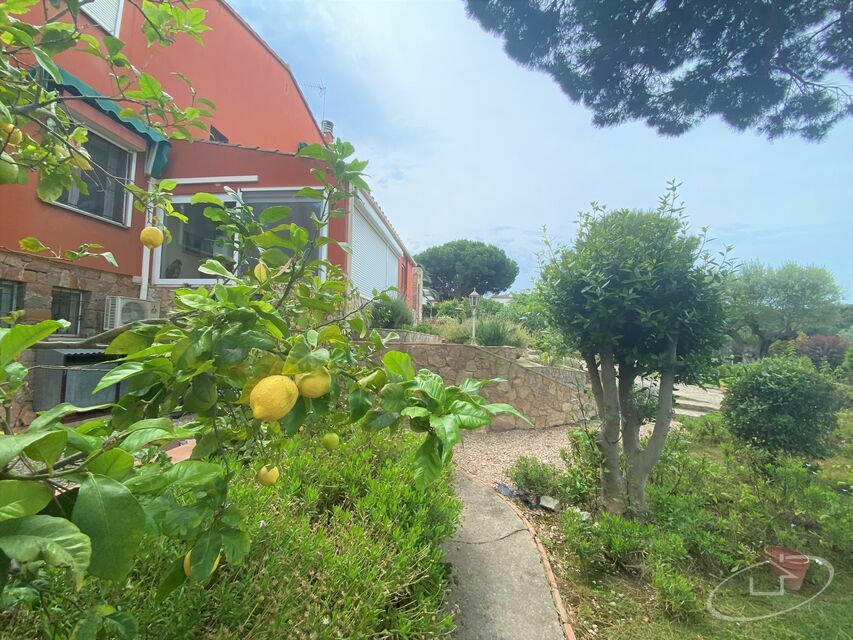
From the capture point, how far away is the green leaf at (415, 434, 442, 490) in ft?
1.91

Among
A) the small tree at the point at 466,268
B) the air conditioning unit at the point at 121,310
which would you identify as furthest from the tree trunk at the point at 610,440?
the small tree at the point at 466,268

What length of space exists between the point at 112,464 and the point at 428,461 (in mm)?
429

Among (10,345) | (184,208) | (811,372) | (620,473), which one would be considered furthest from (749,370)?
(184,208)

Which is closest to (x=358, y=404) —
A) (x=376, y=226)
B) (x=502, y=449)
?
(x=502, y=449)

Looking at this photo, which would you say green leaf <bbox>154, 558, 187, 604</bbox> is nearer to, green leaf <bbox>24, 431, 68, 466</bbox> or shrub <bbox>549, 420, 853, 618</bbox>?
green leaf <bbox>24, 431, 68, 466</bbox>

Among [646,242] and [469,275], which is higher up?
[469,275]

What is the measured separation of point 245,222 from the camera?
4.07 ft

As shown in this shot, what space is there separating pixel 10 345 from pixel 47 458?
0.21 meters

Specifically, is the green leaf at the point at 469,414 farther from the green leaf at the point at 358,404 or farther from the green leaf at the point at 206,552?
the green leaf at the point at 206,552

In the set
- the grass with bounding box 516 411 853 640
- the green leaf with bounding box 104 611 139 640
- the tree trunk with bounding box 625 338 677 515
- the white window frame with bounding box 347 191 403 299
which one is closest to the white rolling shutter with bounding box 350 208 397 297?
the white window frame with bounding box 347 191 403 299

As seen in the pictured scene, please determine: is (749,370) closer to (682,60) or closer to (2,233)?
(682,60)

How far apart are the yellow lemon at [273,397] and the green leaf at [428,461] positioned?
221 millimetres

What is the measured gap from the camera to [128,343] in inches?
27.2

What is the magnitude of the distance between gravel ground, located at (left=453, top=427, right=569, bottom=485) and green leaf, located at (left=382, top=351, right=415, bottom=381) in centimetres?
343
